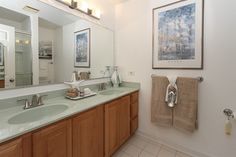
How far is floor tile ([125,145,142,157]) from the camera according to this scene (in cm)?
183

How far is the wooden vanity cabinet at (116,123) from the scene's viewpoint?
1.56m

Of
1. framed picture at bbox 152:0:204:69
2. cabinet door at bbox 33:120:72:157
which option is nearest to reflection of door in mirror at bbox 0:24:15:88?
cabinet door at bbox 33:120:72:157

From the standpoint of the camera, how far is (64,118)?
1046 mm

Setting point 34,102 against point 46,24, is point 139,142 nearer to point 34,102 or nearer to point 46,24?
point 34,102

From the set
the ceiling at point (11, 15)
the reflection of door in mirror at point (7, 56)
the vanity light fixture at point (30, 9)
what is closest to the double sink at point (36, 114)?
the reflection of door in mirror at point (7, 56)

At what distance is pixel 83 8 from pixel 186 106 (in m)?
1.92

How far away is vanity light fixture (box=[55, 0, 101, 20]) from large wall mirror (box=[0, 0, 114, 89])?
0.36 ft

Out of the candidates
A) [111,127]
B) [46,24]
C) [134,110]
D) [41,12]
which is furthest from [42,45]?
[134,110]

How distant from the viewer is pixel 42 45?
1466 mm

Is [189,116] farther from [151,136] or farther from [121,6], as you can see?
[121,6]

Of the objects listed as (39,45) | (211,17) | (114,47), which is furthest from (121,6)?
(39,45)

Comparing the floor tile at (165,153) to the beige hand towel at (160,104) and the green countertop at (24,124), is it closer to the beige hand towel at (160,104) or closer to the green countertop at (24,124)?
the beige hand towel at (160,104)

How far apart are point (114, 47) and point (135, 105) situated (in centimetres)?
113

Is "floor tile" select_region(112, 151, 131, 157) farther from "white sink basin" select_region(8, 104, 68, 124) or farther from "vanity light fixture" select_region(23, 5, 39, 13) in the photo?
"vanity light fixture" select_region(23, 5, 39, 13)
